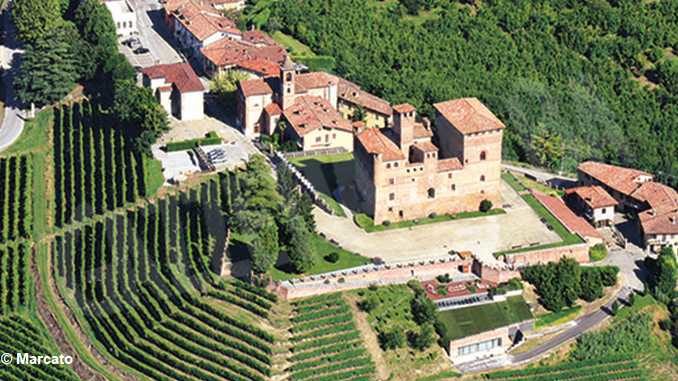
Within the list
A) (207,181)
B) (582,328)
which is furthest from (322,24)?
(582,328)

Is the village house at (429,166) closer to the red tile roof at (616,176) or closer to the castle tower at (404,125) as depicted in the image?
the castle tower at (404,125)

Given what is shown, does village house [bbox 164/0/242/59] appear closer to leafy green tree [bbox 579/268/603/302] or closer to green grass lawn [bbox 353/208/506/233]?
green grass lawn [bbox 353/208/506/233]

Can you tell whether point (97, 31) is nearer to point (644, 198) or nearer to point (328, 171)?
point (328, 171)

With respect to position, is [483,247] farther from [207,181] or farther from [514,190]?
[207,181]

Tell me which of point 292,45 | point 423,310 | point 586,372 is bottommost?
point 586,372

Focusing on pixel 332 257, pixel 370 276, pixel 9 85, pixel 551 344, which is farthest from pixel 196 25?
pixel 551 344

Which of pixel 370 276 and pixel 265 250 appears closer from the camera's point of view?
pixel 265 250
